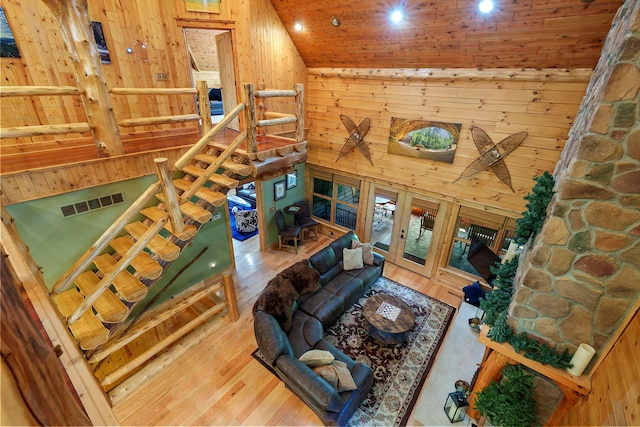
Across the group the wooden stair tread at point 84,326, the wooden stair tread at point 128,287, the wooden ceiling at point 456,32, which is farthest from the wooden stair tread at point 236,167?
the wooden ceiling at point 456,32

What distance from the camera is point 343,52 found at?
5.44 meters

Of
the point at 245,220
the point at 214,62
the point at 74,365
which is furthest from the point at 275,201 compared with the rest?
the point at 74,365

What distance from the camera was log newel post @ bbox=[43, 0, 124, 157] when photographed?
3.10 metres

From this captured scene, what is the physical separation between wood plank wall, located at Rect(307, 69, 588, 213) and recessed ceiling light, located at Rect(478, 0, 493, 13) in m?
1.04

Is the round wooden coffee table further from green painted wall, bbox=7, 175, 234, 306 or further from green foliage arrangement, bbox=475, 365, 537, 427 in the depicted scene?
green painted wall, bbox=7, 175, 234, 306

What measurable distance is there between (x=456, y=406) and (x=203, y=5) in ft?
22.5

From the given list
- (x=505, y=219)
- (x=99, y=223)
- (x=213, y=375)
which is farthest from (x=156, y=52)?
(x=505, y=219)

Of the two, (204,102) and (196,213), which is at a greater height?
(204,102)

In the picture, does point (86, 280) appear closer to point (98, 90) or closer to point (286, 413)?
point (98, 90)

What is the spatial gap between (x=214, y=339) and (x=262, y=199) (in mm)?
3103

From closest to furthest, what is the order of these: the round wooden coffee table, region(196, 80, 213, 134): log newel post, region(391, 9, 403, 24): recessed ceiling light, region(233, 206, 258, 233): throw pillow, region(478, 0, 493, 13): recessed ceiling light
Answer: region(478, 0, 493, 13): recessed ceiling light → region(196, 80, 213, 134): log newel post → region(391, 9, 403, 24): recessed ceiling light → the round wooden coffee table → region(233, 206, 258, 233): throw pillow

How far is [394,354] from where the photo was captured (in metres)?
4.46

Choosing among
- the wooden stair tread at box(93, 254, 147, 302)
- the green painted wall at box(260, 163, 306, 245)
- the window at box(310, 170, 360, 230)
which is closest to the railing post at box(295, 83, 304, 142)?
the green painted wall at box(260, 163, 306, 245)

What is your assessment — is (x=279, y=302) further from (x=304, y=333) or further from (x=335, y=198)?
(x=335, y=198)
